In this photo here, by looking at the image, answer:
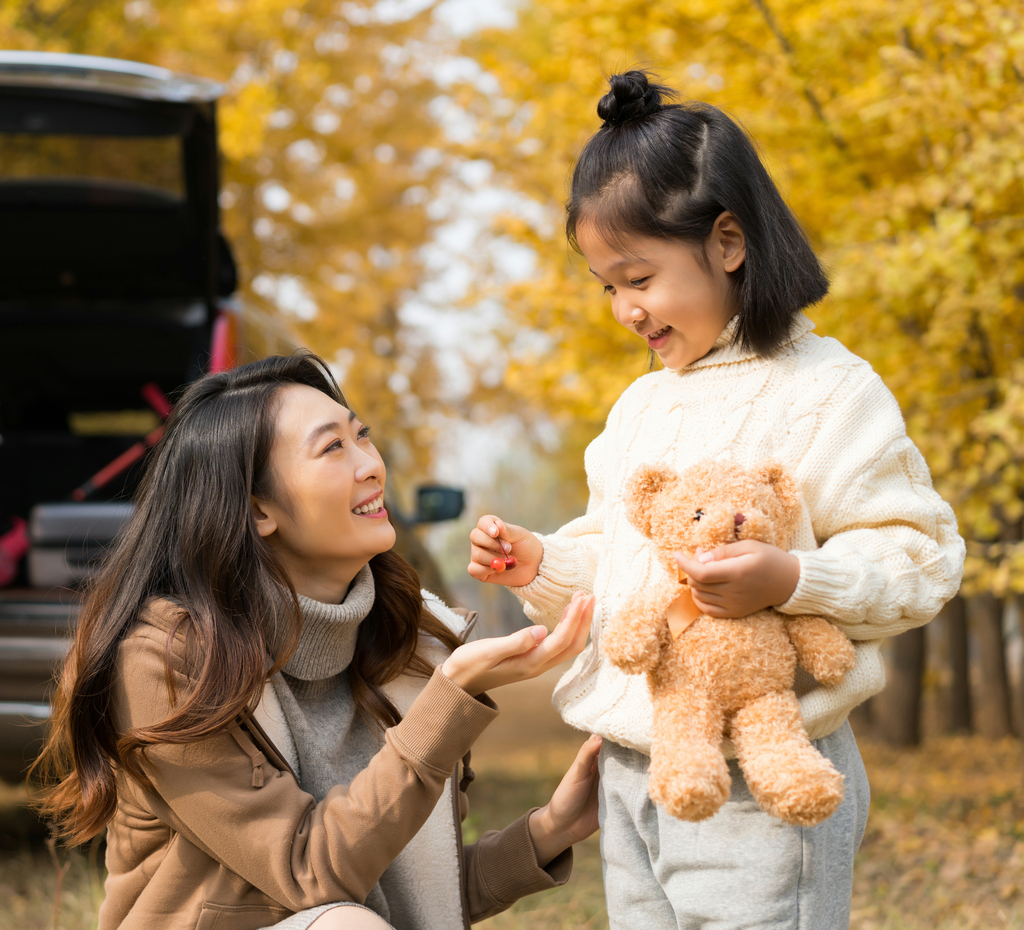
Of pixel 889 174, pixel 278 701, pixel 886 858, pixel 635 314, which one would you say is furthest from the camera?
pixel 889 174

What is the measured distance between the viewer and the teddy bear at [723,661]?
53.1 inches

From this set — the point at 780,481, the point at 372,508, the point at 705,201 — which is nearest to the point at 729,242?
the point at 705,201

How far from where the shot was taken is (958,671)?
8727mm

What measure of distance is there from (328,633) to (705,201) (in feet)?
3.53

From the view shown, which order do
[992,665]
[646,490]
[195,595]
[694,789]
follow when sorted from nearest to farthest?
[694,789], [646,490], [195,595], [992,665]

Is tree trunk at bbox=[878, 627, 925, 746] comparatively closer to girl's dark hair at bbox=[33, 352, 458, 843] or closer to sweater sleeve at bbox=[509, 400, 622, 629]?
sweater sleeve at bbox=[509, 400, 622, 629]

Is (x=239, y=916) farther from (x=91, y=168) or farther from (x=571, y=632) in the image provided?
(x=91, y=168)

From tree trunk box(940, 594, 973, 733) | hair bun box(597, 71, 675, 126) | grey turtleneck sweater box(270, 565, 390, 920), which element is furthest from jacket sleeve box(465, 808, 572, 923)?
tree trunk box(940, 594, 973, 733)

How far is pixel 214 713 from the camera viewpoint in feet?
5.52

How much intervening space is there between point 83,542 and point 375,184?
7.04 m

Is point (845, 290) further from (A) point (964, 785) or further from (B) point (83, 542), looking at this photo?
(A) point (964, 785)

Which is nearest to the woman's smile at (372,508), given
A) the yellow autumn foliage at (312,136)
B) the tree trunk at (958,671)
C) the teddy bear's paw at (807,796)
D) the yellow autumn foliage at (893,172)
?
the teddy bear's paw at (807,796)

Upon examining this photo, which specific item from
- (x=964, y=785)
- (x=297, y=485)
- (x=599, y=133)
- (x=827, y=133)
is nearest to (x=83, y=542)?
(x=297, y=485)

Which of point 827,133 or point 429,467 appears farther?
point 429,467
